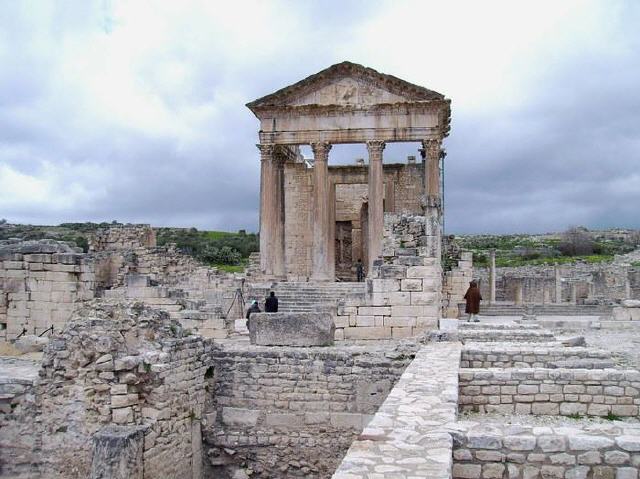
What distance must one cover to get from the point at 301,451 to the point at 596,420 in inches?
179

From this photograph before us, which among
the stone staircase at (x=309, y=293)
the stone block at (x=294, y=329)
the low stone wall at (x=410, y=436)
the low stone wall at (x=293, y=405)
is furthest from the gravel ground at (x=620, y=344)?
the stone staircase at (x=309, y=293)

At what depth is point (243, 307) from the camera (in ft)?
69.7

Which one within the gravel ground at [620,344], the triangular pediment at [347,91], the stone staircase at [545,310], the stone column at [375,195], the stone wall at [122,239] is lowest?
the stone staircase at [545,310]

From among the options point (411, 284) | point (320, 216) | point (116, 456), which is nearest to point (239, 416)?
point (116, 456)

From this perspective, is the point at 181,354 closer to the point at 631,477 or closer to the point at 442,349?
the point at 442,349

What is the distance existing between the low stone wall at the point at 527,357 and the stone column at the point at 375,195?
16.5 m

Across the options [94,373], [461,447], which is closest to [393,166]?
[94,373]

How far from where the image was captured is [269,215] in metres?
26.7

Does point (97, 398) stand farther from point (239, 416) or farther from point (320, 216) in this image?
point (320, 216)

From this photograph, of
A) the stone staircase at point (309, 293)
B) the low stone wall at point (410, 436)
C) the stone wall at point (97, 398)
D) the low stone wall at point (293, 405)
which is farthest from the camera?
the stone staircase at point (309, 293)

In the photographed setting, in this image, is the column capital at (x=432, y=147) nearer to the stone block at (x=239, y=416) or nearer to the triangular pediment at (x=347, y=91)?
the triangular pediment at (x=347, y=91)

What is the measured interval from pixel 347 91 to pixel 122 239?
10.0 m

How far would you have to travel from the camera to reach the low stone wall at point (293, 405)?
10.4 meters

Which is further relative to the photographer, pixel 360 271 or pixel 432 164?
pixel 360 271
